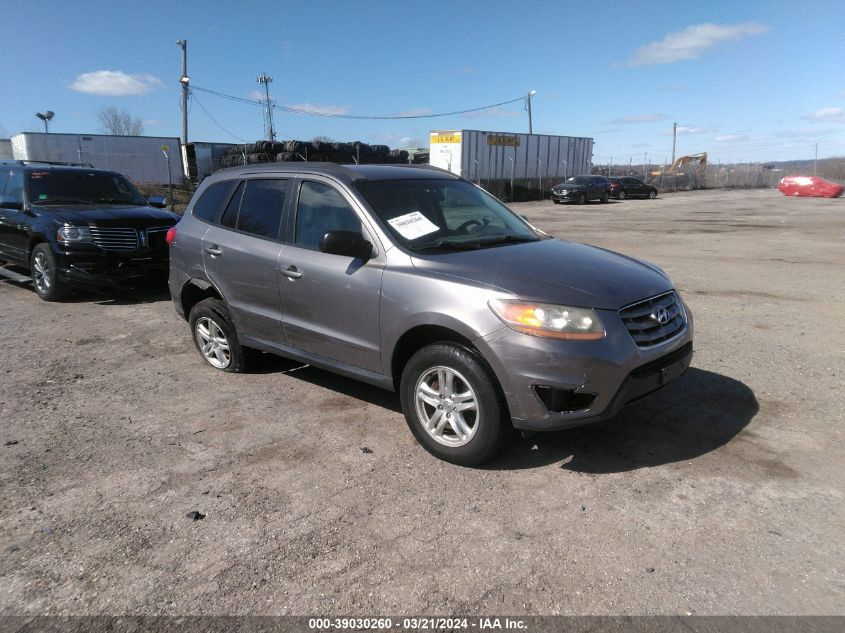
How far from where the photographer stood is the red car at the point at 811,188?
127 ft

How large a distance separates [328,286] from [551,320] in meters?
1.60

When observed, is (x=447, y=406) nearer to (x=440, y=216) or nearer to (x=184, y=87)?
(x=440, y=216)

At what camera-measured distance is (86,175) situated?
896cm

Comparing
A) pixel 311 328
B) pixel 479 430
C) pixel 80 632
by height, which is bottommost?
pixel 80 632

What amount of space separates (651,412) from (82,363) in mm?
5054

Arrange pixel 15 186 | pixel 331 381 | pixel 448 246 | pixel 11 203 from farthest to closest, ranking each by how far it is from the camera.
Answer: pixel 15 186 < pixel 11 203 < pixel 331 381 < pixel 448 246

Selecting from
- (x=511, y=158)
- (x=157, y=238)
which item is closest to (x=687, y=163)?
(x=511, y=158)

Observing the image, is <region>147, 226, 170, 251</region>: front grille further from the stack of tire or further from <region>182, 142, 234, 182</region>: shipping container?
<region>182, 142, 234, 182</region>: shipping container

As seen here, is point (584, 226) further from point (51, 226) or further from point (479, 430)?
point (479, 430)

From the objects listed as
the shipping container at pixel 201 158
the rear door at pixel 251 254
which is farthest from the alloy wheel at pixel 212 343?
the shipping container at pixel 201 158

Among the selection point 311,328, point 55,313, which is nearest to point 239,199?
point 311,328

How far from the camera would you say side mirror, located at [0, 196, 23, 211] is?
841 centimetres

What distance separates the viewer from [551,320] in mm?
3186

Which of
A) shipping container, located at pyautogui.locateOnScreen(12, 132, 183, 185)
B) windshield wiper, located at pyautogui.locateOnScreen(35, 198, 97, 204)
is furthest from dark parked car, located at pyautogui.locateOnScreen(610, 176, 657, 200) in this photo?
windshield wiper, located at pyautogui.locateOnScreen(35, 198, 97, 204)
